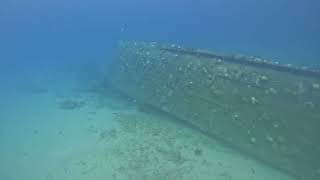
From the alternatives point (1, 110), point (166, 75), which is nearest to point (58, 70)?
point (1, 110)

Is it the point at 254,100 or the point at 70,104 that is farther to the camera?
the point at 70,104

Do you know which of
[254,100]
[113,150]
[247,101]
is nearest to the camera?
[254,100]

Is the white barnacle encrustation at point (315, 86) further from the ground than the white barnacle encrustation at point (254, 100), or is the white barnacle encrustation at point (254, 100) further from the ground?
the white barnacle encrustation at point (315, 86)

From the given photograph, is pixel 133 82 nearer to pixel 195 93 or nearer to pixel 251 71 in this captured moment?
pixel 195 93

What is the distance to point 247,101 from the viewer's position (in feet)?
30.2

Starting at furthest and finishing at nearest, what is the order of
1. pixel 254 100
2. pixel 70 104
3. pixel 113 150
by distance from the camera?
pixel 70 104 → pixel 113 150 → pixel 254 100

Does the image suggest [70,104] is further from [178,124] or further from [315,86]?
[315,86]

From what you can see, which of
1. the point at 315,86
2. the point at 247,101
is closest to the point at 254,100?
the point at 247,101

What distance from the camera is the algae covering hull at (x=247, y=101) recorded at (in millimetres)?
8016

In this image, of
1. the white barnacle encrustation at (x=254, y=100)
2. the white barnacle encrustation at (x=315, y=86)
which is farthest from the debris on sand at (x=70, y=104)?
the white barnacle encrustation at (x=315, y=86)

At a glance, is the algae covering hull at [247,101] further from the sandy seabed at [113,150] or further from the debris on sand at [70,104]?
the debris on sand at [70,104]

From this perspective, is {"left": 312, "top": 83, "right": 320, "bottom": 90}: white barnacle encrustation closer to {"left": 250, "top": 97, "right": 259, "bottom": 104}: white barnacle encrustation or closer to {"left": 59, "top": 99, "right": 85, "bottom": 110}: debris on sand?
{"left": 250, "top": 97, "right": 259, "bottom": 104}: white barnacle encrustation

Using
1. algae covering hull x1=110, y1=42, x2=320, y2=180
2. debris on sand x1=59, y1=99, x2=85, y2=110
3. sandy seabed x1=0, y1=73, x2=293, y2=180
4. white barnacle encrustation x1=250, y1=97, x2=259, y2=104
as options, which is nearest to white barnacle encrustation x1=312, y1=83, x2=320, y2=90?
algae covering hull x1=110, y1=42, x2=320, y2=180

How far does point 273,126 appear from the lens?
27.9 ft
